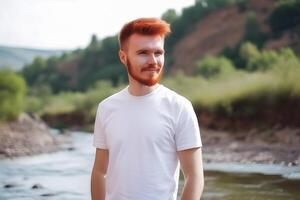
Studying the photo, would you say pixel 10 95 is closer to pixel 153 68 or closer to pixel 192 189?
pixel 153 68

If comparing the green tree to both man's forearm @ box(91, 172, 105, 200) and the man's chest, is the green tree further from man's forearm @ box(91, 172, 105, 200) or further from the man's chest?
the man's chest

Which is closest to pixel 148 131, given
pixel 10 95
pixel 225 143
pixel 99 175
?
pixel 99 175

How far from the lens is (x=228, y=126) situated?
86.6 ft

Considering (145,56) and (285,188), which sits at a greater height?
(145,56)

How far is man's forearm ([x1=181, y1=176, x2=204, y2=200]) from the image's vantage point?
1.92 meters

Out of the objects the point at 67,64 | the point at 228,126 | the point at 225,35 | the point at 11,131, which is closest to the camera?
the point at 228,126

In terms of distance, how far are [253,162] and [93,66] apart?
231 ft

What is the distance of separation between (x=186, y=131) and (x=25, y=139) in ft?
90.6

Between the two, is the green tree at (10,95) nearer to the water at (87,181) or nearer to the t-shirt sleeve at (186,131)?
the water at (87,181)

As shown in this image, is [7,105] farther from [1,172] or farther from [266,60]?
[266,60]

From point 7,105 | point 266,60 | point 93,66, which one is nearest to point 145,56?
point 7,105

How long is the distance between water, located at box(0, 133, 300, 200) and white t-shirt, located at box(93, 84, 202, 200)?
985 centimetres

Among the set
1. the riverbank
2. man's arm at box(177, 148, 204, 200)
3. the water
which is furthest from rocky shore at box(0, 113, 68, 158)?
man's arm at box(177, 148, 204, 200)

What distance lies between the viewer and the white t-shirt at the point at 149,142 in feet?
6.44
